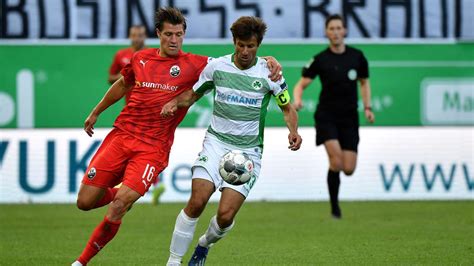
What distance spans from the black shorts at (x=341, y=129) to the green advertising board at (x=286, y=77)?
4.01 meters

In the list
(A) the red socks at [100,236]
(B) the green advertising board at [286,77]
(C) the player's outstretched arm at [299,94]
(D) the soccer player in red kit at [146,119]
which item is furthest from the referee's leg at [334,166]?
(A) the red socks at [100,236]

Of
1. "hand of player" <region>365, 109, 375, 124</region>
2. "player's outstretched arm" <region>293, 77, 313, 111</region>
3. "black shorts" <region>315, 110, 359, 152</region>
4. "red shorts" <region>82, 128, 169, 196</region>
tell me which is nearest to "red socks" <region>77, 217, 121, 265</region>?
"red shorts" <region>82, 128, 169, 196</region>

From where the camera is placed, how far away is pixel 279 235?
504 inches

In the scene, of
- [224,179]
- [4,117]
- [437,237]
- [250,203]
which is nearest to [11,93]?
[4,117]

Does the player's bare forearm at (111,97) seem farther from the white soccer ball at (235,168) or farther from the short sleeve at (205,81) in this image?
the white soccer ball at (235,168)

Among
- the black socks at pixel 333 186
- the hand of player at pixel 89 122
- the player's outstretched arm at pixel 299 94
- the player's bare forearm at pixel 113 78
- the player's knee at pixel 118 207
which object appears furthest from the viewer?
the player's bare forearm at pixel 113 78

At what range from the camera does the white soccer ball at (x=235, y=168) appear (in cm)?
911

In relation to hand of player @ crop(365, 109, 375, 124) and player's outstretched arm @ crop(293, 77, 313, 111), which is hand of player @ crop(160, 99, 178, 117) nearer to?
player's outstretched arm @ crop(293, 77, 313, 111)

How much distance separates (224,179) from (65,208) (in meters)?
8.06

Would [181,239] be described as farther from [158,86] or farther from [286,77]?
[286,77]

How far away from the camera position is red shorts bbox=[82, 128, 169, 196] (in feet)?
31.3

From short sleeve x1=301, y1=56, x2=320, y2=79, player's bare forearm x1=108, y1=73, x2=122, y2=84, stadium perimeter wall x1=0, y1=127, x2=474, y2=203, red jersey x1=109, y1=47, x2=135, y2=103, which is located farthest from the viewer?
stadium perimeter wall x1=0, y1=127, x2=474, y2=203

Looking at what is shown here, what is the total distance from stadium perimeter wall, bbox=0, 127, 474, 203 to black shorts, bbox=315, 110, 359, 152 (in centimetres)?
354

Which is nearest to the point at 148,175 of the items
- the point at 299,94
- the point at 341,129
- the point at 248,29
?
the point at 248,29
